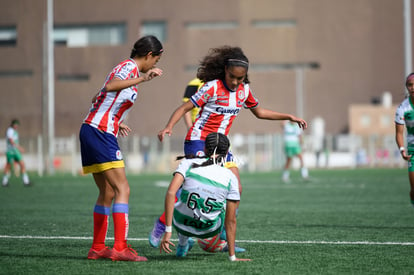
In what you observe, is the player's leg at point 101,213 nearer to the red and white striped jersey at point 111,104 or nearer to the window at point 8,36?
the red and white striped jersey at point 111,104

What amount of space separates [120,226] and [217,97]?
1702mm

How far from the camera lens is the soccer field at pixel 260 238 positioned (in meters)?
6.57

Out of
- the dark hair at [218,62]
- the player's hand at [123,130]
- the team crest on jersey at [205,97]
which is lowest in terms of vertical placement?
the player's hand at [123,130]

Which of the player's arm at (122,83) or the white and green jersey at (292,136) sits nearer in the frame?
the player's arm at (122,83)

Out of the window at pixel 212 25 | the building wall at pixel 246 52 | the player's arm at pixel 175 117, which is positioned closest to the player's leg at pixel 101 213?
the player's arm at pixel 175 117

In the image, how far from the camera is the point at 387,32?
58125 millimetres

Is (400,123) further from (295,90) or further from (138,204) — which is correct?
(295,90)

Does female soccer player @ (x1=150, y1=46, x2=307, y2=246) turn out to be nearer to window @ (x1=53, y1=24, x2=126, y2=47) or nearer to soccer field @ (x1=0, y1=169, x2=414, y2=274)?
soccer field @ (x1=0, y1=169, x2=414, y2=274)

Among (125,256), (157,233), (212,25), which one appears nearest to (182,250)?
(157,233)

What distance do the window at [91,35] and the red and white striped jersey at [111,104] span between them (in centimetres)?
5423

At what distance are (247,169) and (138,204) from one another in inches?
1225

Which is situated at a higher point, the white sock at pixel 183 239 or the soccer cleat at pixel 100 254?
the white sock at pixel 183 239

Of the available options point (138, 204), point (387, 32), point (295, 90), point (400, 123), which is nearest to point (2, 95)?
point (295, 90)

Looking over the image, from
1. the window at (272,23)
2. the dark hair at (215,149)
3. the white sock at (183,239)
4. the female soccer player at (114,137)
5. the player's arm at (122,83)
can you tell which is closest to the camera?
the dark hair at (215,149)
